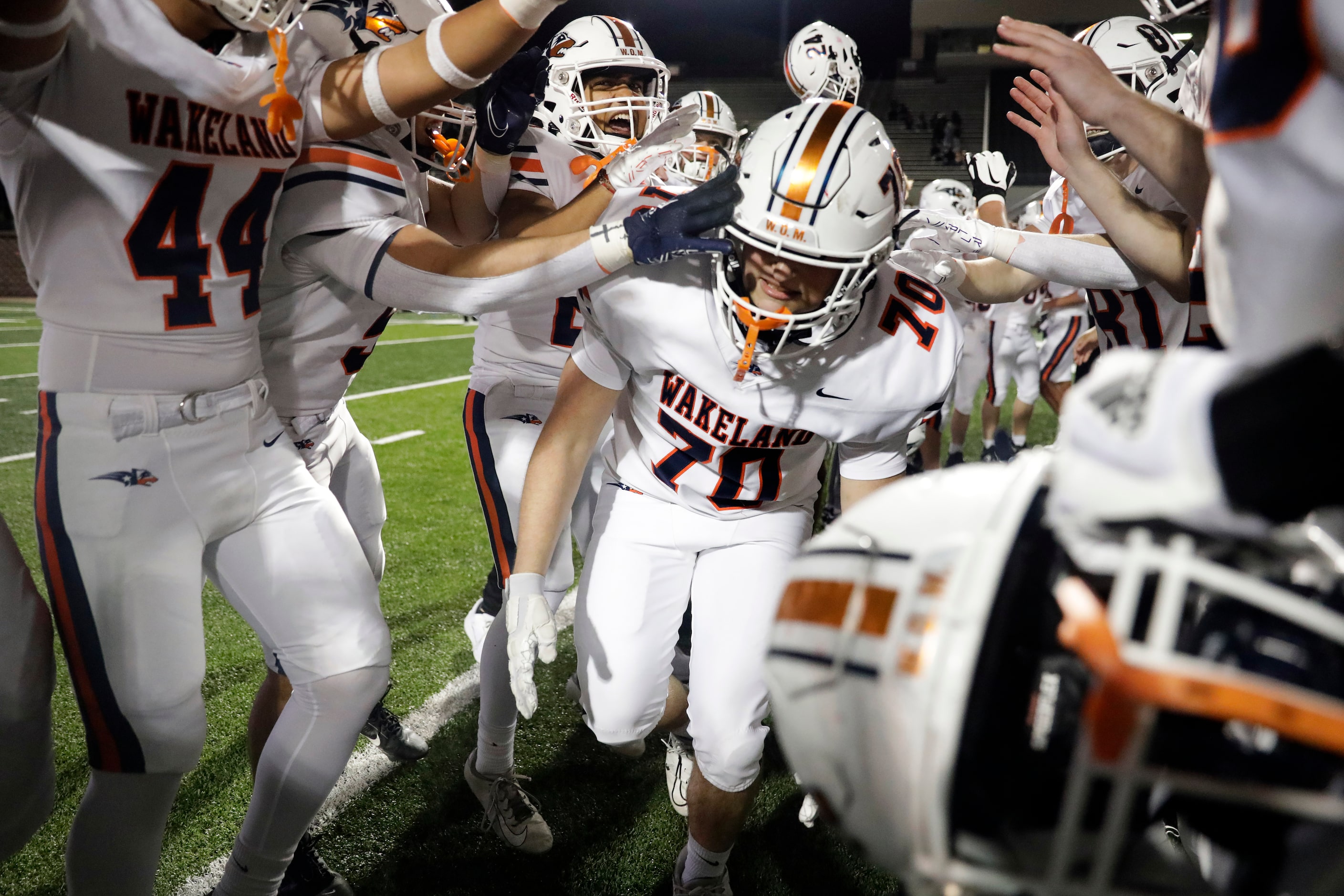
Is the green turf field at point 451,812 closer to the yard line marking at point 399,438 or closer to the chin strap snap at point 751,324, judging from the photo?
the chin strap snap at point 751,324

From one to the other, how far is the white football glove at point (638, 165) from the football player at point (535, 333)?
15.4 inches

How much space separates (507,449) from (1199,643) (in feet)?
7.03

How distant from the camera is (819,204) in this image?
172 cm

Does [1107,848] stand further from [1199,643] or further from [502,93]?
[502,93]

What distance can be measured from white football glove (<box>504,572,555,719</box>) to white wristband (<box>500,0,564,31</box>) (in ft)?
3.63

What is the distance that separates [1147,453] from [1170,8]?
1.82 m

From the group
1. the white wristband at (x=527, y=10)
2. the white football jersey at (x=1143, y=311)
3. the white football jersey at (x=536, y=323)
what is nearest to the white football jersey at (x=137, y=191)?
the white wristband at (x=527, y=10)

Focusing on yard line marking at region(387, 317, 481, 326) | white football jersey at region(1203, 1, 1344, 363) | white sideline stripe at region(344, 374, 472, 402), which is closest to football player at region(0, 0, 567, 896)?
white football jersey at region(1203, 1, 1344, 363)

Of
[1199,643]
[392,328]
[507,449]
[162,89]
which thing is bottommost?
[392,328]

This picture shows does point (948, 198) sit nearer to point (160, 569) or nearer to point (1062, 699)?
point (160, 569)

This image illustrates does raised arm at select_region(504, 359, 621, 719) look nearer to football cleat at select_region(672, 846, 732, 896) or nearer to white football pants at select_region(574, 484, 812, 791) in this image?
white football pants at select_region(574, 484, 812, 791)

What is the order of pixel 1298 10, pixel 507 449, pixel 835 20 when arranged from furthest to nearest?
pixel 835 20
pixel 507 449
pixel 1298 10

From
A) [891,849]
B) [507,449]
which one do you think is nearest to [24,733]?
[507,449]

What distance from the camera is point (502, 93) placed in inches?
91.0
